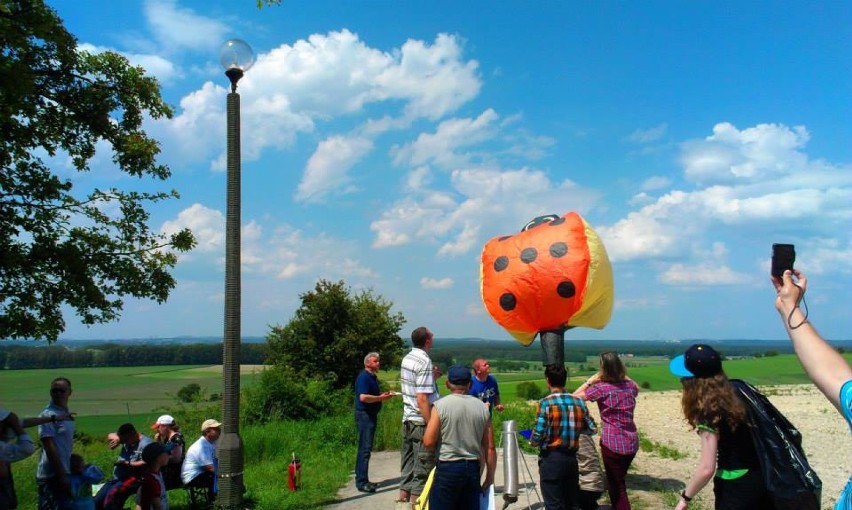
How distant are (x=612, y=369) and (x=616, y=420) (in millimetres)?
499

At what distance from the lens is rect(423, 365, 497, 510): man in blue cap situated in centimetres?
486

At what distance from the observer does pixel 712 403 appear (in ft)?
12.7

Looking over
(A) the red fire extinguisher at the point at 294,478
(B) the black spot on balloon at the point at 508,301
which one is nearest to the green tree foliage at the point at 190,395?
(A) the red fire extinguisher at the point at 294,478

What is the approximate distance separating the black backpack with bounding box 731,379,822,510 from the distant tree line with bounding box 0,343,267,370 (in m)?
20.9

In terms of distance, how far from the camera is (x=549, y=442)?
5.38 meters

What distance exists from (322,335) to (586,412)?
16.5 m

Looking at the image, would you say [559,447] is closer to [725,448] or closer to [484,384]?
[725,448]

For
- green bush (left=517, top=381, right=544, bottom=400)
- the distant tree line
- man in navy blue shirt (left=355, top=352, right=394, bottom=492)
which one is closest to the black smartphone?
man in navy blue shirt (left=355, top=352, right=394, bottom=492)

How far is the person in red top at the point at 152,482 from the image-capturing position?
598cm

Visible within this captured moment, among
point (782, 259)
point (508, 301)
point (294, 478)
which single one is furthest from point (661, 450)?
point (782, 259)

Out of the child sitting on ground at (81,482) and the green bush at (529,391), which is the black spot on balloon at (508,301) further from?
the green bush at (529,391)

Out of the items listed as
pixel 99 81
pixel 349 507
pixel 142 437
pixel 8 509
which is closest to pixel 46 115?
pixel 99 81

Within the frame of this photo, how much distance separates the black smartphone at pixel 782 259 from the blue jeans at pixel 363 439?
646 cm

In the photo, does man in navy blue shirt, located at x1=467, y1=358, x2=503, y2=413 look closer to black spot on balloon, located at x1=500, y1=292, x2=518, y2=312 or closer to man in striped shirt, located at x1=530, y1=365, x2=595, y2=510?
black spot on balloon, located at x1=500, y1=292, x2=518, y2=312
